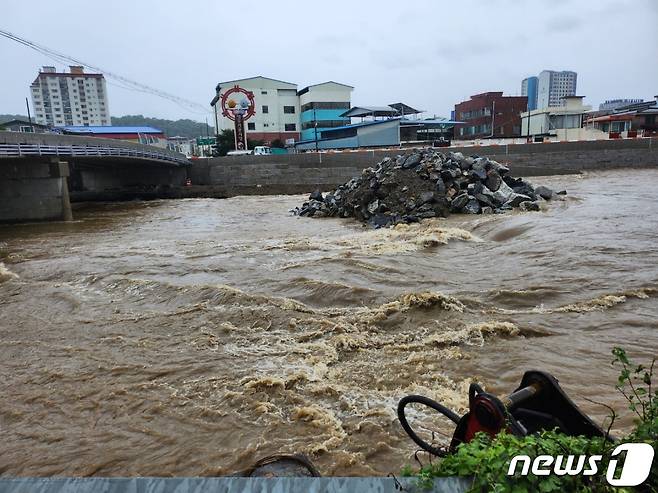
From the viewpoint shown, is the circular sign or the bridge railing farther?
the circular sign


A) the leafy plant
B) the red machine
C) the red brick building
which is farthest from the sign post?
the leafy plant

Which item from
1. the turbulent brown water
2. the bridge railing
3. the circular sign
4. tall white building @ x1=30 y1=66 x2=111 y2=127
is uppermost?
tall white building @ x1=30 y1=66 x2=111 y2=127

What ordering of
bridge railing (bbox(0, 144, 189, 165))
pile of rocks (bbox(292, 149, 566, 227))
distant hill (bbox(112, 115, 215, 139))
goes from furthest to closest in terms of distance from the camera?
distant hill (bbox(112, 115, 215, 139)) → bridge railing (bbox(0, 144, 189, 165)) → pile of rocks (bbox(292, 149, 566, 227))

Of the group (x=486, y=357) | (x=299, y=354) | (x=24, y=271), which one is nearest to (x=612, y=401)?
(x=486, y=357)

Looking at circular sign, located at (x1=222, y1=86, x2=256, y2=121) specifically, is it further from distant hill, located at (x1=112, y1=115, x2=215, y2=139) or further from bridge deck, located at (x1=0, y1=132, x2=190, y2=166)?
distant hill, located at (x1=112, y1=115, x2=215, y2=139)

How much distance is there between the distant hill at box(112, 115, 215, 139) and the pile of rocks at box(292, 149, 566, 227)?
127758 mm

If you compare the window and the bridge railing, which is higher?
the window

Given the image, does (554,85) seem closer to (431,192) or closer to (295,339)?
(431,192)

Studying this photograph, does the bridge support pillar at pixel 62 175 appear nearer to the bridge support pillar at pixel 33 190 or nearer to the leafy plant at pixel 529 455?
the bridge support pillar at pixel 33 190

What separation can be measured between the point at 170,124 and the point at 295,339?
567ft

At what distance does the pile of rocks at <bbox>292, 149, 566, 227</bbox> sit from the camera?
1648 centimetres

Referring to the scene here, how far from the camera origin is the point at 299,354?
18.4 ft

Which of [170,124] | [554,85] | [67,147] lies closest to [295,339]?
[67,147]

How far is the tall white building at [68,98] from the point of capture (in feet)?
373
